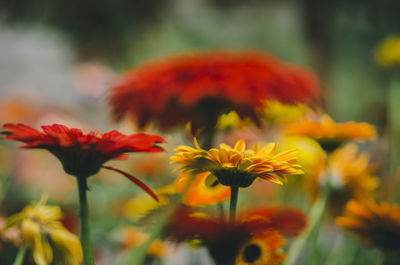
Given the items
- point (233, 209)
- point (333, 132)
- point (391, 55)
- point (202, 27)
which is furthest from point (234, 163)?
point (202, 27)

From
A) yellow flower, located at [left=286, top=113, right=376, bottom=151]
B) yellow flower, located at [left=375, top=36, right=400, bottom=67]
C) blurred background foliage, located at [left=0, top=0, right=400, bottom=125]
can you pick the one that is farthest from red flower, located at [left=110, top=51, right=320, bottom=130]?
blurred background foliage, located at [left=0, top=0, right=400, bottom=125]

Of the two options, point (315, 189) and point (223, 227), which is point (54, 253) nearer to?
point (223, 227)

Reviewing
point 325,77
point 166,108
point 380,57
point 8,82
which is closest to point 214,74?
point 166,108

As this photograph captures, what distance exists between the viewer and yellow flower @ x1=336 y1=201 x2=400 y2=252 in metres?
0.24

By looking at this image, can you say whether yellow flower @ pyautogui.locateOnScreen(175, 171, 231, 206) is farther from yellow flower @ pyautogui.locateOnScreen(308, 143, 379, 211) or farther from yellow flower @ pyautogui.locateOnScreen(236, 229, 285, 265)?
yellow flower @ pyautogui.locateOnScreen(308, 143, 379, 211)

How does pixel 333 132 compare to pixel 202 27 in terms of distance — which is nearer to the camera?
pixel 333 132

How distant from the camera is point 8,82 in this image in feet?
4.54

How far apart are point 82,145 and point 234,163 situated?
0.20 feet

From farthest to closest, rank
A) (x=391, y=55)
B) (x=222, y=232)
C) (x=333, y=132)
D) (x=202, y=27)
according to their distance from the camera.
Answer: (x=202, y=27)
(x=391, y=55)
(x=333, y=132)
(x=222, y=232)

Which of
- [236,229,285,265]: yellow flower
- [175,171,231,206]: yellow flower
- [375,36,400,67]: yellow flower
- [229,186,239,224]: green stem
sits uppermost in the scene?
[375,36,400,67]: yellow flower

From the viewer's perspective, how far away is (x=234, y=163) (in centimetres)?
15

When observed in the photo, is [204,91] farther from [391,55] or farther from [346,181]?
[391,55]

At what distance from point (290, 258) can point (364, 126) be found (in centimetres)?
11

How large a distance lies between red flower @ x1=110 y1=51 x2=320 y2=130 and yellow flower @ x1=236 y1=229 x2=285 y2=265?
0.26 ft
